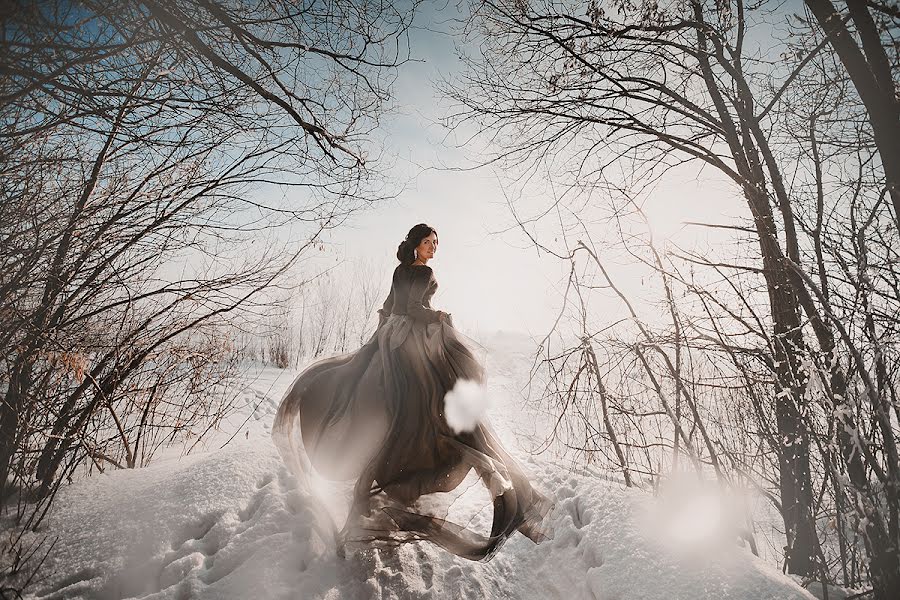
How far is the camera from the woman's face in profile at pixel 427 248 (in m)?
3.49

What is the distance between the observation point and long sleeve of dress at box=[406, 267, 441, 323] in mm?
3053

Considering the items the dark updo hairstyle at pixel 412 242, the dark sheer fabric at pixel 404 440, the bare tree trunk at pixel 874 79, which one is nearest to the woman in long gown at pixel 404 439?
the dark sheer fabric at pixel 404 440

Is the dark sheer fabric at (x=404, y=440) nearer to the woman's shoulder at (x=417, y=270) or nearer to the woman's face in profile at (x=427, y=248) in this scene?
the woman's shoulder at (x=417, y=270)

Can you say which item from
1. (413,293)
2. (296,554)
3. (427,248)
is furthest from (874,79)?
(296,554)

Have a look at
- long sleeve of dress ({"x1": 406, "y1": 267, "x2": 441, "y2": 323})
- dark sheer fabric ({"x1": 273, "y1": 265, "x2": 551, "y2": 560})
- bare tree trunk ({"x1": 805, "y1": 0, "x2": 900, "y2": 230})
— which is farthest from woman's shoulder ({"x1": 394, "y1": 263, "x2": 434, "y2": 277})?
bare tree trunk ({"x1": 805, "y1": 0, "x2": 900, "y2": 230})

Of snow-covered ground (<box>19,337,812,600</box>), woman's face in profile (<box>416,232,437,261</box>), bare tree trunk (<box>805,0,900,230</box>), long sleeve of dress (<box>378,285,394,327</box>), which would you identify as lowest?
snow-covered ground (<box>19,337,812,600</box>)

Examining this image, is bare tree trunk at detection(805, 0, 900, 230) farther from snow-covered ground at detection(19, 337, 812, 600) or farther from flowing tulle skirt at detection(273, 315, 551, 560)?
flowing tulle skirt at detection(273, 315, 551, 560)

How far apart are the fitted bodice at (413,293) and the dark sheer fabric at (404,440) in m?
0.01

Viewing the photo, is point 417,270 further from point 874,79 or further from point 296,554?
point 874,79

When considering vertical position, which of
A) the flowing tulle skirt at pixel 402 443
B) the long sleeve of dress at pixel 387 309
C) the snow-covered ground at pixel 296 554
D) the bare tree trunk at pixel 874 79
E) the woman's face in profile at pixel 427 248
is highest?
the bare tree trunk at pixel 874 79

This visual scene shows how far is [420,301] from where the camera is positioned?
124 inches

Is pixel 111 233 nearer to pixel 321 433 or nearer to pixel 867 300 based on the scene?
pixel 321 433

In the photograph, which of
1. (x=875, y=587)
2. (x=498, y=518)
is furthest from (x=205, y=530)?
(x=875, y=587)

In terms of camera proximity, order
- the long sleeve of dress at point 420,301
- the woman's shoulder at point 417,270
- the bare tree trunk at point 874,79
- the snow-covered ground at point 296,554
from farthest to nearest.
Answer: the woman's shoulder at point 417,270 < the long sleeve of dress at point 420,301 < the bare tree trunk at point 874,79 < the snow-covered ground at point 296,554
